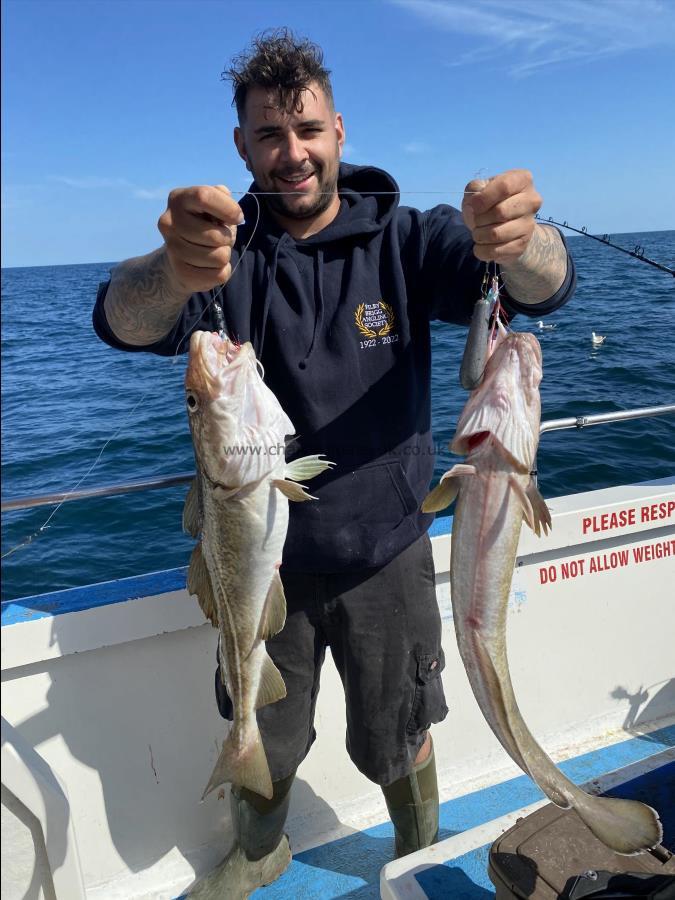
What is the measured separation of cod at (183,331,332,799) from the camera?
7.47ft

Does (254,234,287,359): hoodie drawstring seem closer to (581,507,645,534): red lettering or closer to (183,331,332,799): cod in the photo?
(183,331,332,799): cod

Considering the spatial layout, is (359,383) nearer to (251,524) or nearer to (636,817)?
(251,524)

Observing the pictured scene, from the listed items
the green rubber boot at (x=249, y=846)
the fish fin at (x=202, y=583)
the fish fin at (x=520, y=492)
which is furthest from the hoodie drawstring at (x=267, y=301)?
the green rubber boot at (x=249, y=846)

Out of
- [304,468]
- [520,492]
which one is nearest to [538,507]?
[520,492]

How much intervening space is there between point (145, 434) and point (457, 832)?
9.82 m

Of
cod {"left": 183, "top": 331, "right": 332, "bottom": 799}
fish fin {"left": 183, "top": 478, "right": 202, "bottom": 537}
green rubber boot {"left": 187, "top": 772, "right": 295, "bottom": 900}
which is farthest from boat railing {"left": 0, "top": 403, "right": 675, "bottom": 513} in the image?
green rubber boot {"left": 187, "top": 772, "right": 295, "bottom": 900}

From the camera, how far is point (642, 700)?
412 cm

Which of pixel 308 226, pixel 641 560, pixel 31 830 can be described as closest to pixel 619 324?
pixel 641 560

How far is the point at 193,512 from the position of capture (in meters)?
2.60

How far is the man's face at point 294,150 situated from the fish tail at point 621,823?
7.49 feet

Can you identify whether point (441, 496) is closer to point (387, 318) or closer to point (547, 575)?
point (387, 318)

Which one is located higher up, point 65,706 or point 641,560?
point 641,560

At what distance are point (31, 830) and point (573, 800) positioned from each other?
1.75m

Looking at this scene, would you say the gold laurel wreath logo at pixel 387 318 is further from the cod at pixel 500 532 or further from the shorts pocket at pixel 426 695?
the shorts pocket at pixel 426 695
